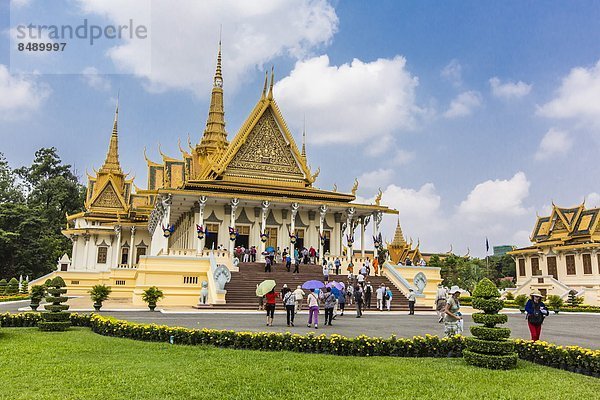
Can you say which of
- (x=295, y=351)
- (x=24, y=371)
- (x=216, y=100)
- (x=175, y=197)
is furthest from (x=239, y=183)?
(x=24, y=371)

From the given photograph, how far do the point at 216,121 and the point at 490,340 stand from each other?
38483 mm

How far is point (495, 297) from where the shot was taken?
8.62 metres

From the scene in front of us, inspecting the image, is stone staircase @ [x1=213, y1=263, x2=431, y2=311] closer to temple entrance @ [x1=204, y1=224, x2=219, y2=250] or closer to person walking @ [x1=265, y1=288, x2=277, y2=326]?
temple entrance @ [x1=204, y1=224, x2=219, y2=250]

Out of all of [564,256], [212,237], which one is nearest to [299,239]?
[212,237]

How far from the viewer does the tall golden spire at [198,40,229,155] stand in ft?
142

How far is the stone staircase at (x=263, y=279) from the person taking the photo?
70.3 feet

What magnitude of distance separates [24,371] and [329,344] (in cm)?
526

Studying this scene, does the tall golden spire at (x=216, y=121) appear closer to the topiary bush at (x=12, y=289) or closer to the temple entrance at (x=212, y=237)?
the temple entrance at (x=212, y=237)

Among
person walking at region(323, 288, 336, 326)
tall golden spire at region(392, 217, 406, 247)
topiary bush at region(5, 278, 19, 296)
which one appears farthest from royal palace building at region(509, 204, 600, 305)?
topiary bush at region(5, 278, 19, 296)

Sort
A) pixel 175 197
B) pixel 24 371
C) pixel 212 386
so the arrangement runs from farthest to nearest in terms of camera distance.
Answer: pixel 175 197 → pixel 24 371 → pixel 212 386

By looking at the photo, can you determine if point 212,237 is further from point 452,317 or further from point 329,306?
point 452,317

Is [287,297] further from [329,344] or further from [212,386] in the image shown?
[212,386]

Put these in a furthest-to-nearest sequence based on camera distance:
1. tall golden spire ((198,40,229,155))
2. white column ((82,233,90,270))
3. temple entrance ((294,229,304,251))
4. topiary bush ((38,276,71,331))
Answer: white column ((82,233,90,270)) → tall golden spire ((198,40,229,155)) → temple entrance ((294,229,304,251)) → topiary bush ((38,276,71,331))

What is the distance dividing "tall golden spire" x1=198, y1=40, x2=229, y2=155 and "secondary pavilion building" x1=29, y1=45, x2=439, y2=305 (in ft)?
0.30
